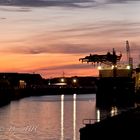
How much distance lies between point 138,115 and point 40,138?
15.0 m

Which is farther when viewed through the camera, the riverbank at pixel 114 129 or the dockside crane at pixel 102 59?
the dockside crane at pixel 102 59

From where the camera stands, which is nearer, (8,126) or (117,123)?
(117,123)

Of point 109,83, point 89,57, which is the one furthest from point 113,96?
point 89,57

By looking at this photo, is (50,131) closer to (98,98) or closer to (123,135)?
(123,135)

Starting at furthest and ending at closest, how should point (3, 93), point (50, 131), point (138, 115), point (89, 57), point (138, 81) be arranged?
point (3, 93) < point (89, 57) < point (138, 81) < point (50, 131) < point (138, 115)

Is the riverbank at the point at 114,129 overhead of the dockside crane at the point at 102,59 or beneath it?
beneath

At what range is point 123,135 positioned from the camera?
115 ft

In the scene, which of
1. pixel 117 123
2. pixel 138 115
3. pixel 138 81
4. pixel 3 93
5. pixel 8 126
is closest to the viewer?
pixel 117 123

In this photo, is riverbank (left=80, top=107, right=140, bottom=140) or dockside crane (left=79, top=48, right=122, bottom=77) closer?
riverbank (left=80, top=107, right=140, bottom=140)

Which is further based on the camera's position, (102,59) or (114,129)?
(102,59)

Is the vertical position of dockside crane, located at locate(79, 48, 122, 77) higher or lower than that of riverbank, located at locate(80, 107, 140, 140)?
higher

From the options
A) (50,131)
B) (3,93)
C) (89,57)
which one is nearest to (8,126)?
(50,131)

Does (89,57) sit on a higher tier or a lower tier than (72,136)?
higher

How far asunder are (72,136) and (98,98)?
5648 centimetres
